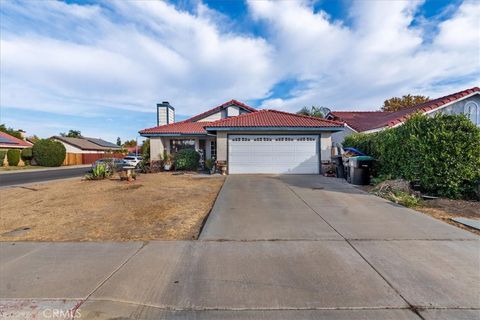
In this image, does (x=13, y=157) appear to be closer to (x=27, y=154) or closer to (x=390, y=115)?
(x=27, y=154)

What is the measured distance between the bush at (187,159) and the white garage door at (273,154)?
3720 mm

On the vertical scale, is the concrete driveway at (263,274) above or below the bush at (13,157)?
below

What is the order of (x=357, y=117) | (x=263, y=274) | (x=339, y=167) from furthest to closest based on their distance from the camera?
(x=357, y=117), (x=339, y=167), (x=263, y=274)

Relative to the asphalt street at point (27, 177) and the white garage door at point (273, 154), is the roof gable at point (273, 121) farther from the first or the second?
the asphalt street at point (27, 177)

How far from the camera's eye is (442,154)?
758 centimetres

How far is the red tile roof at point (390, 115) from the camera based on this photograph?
14.2 metres

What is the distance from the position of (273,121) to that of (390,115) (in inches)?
387

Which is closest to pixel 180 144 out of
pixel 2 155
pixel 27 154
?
pixel 2 155

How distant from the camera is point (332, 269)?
3.33m

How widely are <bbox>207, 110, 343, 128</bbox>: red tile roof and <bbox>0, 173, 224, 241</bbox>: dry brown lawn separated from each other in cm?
604

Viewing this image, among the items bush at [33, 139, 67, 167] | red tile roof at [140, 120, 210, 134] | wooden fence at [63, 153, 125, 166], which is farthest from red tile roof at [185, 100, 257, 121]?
wooden fence at [63, 153, 125, 166]

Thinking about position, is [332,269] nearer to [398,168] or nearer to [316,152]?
[398,168]

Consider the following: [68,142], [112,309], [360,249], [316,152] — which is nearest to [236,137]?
[316,152]

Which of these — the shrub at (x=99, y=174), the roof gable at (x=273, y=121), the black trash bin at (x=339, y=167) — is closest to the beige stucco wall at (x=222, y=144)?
the roof gable at (x=273, y=121)
